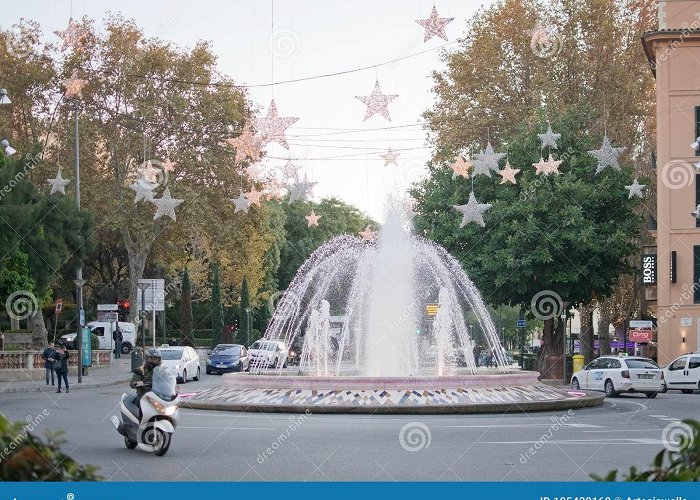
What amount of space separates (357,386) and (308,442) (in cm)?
896

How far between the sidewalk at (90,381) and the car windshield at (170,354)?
170 centimetres

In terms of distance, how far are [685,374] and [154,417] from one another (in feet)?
107

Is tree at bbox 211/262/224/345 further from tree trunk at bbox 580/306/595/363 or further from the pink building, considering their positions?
the pink building

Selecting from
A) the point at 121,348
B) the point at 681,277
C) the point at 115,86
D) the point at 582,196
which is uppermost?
the point at 115,86

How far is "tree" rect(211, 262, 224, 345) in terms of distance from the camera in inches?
3158

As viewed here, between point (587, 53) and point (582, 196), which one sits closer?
point (582, 196)

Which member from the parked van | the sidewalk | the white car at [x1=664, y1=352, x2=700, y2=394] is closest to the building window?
the white car at [x1=664, y1=352, x2=700, y2=394]

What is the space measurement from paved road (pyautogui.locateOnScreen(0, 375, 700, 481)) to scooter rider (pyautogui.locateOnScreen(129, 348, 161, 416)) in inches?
32.8

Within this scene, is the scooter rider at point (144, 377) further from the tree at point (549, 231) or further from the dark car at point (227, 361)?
the dark car at point (227, 361)

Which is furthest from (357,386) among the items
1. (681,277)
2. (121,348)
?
(121,348)

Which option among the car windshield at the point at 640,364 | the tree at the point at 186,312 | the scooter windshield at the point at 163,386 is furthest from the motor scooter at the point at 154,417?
the tree at the point at 186,312

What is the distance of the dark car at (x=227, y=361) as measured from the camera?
182ft

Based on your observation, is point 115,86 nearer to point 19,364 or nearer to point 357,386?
point 19,364
